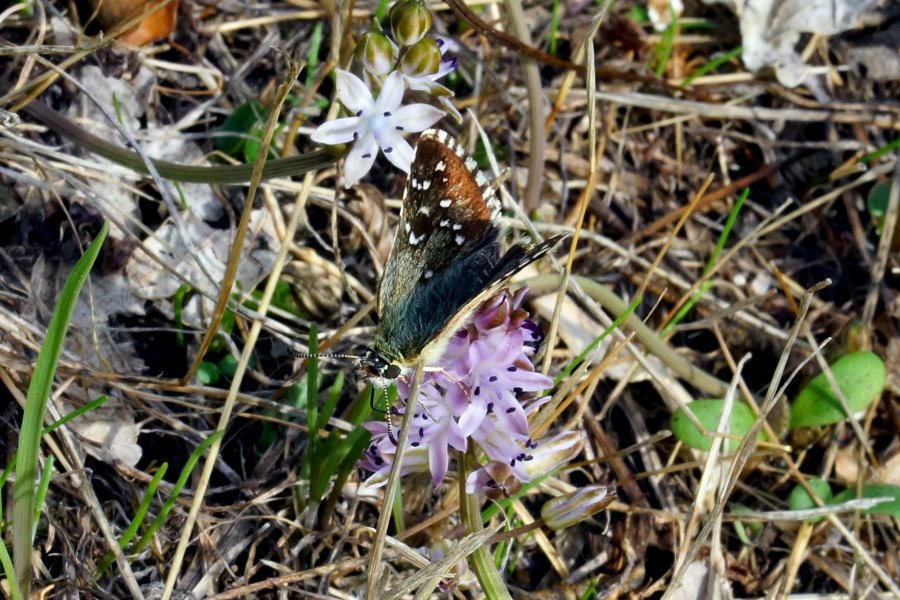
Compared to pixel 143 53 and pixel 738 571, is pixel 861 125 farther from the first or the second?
pixel 143 53

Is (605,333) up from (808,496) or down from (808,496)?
up

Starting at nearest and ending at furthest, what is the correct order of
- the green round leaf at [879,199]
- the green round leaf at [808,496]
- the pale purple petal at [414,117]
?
the pale purple petal at [414,117]
the green round leaf at [808,496]
the green round leaf at [879,199]

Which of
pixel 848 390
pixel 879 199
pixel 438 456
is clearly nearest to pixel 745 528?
pixel 848 390

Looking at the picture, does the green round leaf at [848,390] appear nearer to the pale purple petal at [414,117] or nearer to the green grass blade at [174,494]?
the pale purple petal at [414,117]

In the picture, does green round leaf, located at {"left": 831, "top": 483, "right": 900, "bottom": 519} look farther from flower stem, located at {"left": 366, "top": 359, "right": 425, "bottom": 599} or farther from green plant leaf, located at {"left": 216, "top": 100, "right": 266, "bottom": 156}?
green plant leaf, located at {"left": 216, "top": 100, "right": 266, "bottom": 156}

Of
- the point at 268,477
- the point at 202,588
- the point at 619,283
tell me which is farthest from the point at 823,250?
the point at 202,588

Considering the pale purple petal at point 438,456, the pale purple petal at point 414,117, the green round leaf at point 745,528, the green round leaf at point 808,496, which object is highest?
the pale purple petal at point 414,117

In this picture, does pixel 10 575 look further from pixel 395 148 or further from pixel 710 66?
pixel 710 66

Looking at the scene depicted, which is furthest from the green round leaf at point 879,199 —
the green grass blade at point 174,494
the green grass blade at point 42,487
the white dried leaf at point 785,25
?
the green grass blade at point 42,487
